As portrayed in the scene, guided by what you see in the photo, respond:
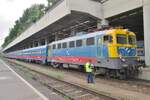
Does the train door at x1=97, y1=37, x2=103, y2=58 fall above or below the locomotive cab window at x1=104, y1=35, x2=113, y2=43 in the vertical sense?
below

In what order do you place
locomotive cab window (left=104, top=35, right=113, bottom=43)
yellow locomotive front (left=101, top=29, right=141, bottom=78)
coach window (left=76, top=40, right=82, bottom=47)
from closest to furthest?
yellow locomotive front (left=101, top=29, right=141, bottom=78), locomotive cab window (left=104, top=35, right=113, bottom=43), coach window (left=76, top=40, right=82, bottom=47)

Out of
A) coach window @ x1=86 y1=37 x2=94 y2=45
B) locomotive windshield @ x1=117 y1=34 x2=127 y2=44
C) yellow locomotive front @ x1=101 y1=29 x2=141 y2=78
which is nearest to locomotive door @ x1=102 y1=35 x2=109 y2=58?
yellow locomotive front @ x1=101 y1=29 x2=141 y2=78

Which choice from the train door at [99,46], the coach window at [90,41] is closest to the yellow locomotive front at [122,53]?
the train door at [99,46]

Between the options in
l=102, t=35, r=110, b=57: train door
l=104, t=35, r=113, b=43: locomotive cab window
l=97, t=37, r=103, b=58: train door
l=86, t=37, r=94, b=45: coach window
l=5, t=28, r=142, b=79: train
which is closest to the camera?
l=5, t=28, r=142, b=79: train

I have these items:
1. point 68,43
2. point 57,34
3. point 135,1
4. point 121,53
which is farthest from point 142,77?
point 57,34

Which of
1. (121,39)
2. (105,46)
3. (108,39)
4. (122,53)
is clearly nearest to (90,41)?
(105,46)

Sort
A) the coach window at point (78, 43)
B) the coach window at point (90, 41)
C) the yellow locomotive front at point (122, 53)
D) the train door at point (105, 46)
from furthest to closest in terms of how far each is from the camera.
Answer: the coach window at point (78, 43) → the coach window at point (90, 41) → the train door at point (105, 46) → the yellow locomotive front at point (122, 53)

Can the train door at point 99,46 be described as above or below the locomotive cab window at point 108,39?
below

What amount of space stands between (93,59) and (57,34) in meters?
28.4

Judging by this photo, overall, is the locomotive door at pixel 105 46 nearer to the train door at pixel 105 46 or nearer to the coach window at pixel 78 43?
the train door at pixel 105 46

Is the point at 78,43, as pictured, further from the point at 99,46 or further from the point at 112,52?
the point at 112,52

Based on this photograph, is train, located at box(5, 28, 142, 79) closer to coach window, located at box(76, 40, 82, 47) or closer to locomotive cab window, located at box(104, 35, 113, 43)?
locomotive cab window, located at box(104, 35, 113, 43)

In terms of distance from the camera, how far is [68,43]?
3028 centimetres

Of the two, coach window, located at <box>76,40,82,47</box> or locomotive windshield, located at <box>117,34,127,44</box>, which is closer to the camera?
locomotive windshield, located at <box>117,34,127,44</box>
